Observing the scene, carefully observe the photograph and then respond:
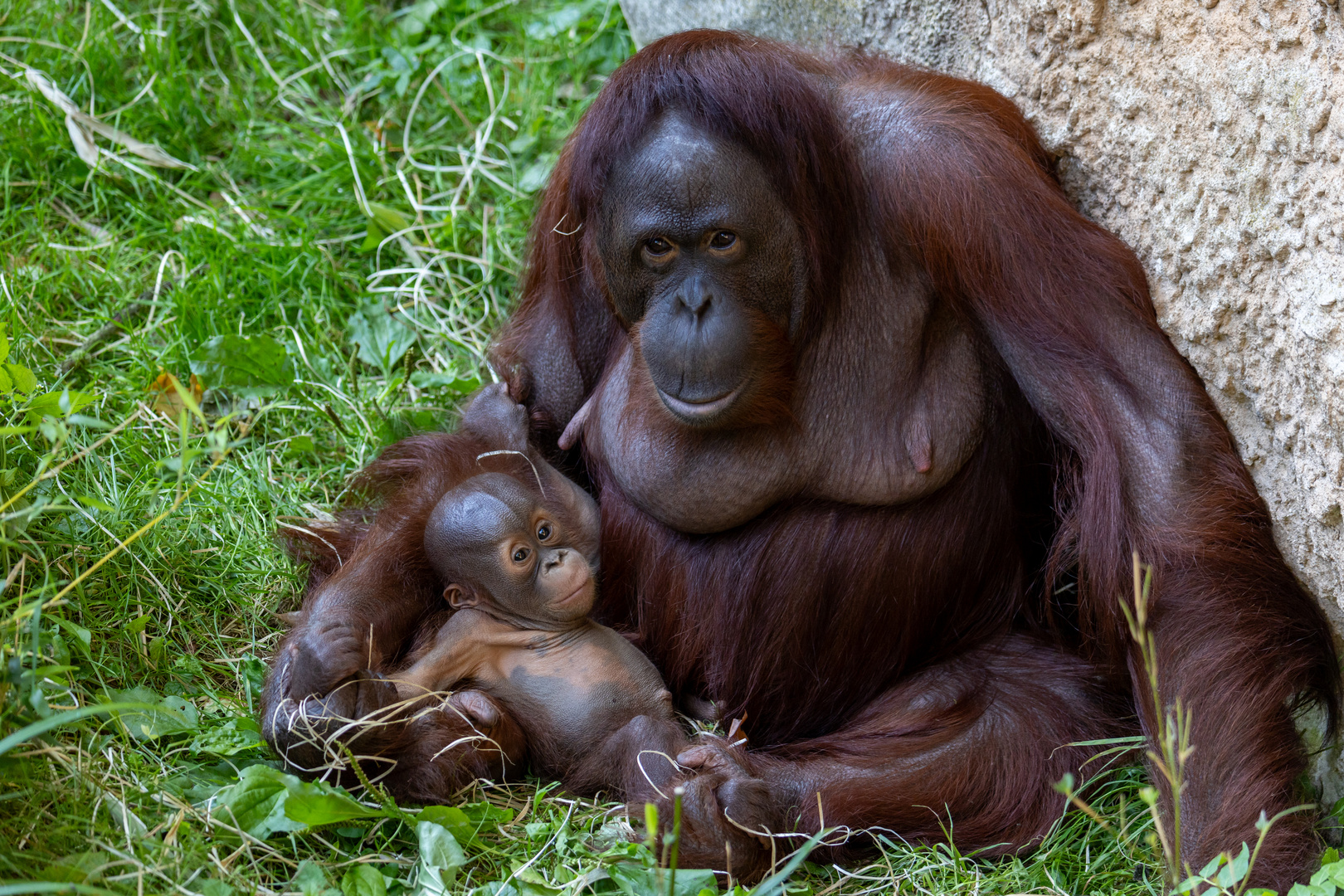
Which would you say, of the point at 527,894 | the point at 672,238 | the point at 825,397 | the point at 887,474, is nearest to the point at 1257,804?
the point at 887,474

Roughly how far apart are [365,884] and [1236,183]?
1.94 metres

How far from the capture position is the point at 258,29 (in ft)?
15.8

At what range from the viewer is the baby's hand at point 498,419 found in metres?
→ 3.16

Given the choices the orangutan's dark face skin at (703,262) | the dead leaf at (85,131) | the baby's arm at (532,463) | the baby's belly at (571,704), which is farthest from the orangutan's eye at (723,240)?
the dead leaf at (85,131)

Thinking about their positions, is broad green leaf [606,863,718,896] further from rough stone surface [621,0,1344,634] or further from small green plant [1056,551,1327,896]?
rough stone surface [621,0,1344,634]

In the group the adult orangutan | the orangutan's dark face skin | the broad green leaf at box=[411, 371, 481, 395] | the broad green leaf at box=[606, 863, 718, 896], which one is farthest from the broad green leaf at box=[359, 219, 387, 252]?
the broad green leaf at box=[606, 863, 718, 896]

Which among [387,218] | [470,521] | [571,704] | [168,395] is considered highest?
[387,218]

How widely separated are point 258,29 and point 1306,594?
3.98 m

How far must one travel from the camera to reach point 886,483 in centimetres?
267

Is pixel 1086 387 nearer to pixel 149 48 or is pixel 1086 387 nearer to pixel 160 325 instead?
pixel 160 325

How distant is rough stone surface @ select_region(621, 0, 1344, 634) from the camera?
7.01ft

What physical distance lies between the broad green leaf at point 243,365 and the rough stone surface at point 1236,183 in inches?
83.9

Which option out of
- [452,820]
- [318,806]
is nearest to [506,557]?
[452,820]

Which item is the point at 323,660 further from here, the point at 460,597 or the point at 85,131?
the point at 85,131
